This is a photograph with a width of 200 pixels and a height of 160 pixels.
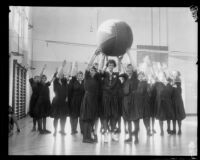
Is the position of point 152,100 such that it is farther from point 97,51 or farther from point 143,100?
point 97,51

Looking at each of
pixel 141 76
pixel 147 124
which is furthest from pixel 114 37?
pixel 147 124

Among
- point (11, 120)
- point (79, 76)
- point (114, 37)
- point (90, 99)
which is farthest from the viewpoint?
point (79, 76)

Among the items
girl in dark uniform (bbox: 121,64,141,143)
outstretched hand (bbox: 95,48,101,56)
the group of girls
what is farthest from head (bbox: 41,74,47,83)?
girl in dark uniform (bbox: 121,64,141,143)

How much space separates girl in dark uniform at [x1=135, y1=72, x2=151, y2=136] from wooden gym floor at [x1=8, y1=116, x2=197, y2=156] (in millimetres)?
123

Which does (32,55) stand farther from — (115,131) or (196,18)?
(196,18)

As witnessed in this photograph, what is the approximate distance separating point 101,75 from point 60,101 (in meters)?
0.83

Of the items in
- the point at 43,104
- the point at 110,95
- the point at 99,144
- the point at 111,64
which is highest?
the point at 111,64

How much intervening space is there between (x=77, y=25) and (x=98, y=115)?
5.16 feet

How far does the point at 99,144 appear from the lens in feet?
18.2

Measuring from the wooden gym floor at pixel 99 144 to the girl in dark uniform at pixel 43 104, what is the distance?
0.33ft

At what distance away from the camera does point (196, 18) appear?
18.5 ft

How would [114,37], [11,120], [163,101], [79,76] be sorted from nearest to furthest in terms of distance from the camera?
[114,37] < [11,120] < [79,76] < [163,101]

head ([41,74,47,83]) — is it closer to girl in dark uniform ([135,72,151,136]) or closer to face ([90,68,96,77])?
face ([90,68,96,77])
